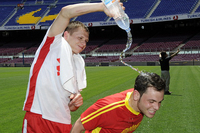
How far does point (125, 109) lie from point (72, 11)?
A: 3.71 ft

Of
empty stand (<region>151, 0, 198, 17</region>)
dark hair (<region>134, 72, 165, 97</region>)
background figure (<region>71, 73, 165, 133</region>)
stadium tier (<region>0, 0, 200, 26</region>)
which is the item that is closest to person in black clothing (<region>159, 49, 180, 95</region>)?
background figure (<region>71, 73, 165, 133</region>)

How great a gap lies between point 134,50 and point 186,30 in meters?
12.2

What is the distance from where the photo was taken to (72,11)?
1793 millimetres

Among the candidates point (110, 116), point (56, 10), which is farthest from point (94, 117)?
A: point (56, 10)

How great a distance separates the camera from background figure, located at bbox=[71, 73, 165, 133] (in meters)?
2.15

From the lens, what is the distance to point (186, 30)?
1778 inches

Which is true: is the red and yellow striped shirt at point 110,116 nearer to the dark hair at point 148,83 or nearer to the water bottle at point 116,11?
the dark hair at point 148,83

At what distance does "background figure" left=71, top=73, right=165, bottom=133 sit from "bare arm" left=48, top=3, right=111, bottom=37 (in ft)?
2.65

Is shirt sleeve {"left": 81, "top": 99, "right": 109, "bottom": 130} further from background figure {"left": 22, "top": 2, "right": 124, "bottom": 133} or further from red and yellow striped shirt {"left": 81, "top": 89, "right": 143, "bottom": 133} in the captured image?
background figure {"left": 22, "top": 2, "right": 124, "bottom": 133}

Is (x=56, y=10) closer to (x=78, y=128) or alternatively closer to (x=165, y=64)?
(x=165, y=64)

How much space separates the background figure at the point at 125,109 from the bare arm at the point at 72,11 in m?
0.81

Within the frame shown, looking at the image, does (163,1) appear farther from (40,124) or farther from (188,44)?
(40,124)

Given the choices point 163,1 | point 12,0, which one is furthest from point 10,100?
point 12,0

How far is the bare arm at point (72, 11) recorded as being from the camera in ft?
5.72
